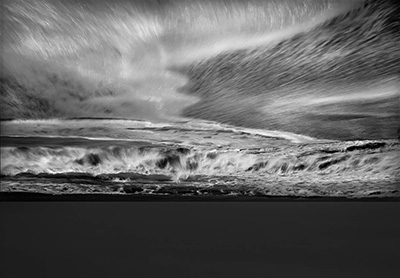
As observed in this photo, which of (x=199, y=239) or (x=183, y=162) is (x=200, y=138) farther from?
(x=199, y=239)

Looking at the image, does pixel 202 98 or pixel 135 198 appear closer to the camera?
pixel 202 98

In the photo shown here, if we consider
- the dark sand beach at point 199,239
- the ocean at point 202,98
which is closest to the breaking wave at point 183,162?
the ocean at point 202,98

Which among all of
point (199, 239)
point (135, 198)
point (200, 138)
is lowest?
point (199, 239)

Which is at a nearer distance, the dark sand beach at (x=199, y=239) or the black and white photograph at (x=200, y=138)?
the black and white photograph at (x=200, y=138)

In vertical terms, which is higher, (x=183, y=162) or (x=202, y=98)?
(x=202, y=98)

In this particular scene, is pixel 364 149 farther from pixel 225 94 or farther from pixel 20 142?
pixel 20 142

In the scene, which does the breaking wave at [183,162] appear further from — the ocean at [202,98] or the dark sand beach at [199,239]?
the dark sand beach at [199,239]

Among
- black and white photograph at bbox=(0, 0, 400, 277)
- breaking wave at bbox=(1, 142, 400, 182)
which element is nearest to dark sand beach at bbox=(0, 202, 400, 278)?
black and white photograph at bbox=(0, 0, 400, 277)

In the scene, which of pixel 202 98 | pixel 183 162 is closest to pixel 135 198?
pixel 183 162

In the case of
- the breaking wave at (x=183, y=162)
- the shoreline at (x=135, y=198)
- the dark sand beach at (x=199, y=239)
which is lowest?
the dark sand beach at (x=199, y=239)
